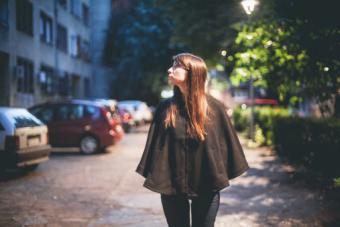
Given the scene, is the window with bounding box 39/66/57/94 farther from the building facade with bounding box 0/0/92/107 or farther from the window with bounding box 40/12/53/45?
the window with bounding box 40/12/53/45

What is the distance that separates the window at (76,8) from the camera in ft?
115

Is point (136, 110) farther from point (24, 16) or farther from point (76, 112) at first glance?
point (76, 112)

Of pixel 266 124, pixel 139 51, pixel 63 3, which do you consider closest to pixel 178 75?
pixel 266 124

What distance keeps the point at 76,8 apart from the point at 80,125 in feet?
72.0

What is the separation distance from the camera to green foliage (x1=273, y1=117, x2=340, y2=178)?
27.6ft

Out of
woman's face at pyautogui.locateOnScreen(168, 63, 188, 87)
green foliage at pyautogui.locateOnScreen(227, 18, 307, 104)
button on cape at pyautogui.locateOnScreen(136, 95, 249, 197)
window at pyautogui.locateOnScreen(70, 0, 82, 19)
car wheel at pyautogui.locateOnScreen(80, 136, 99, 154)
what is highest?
window at pyautogui.locateOnScreen(70, 0, 82, 19)

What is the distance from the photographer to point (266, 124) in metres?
18.4

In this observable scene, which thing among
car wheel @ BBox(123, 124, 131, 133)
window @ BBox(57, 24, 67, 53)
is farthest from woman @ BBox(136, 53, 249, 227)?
window @ BBox(57, 24, 67, 53)

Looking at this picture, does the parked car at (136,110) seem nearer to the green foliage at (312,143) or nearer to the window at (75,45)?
the window at (75,45)

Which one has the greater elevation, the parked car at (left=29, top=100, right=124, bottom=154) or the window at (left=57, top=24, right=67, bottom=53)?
the window at (left=57, top=24, right=67, bottom=53)

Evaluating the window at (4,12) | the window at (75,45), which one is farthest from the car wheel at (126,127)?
the window at (75,45)

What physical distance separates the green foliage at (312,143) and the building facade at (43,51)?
13211 mm

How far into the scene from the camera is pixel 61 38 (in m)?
32.6

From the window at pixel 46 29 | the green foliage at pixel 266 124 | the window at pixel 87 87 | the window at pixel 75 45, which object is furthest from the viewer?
the window at pixel 87 87
